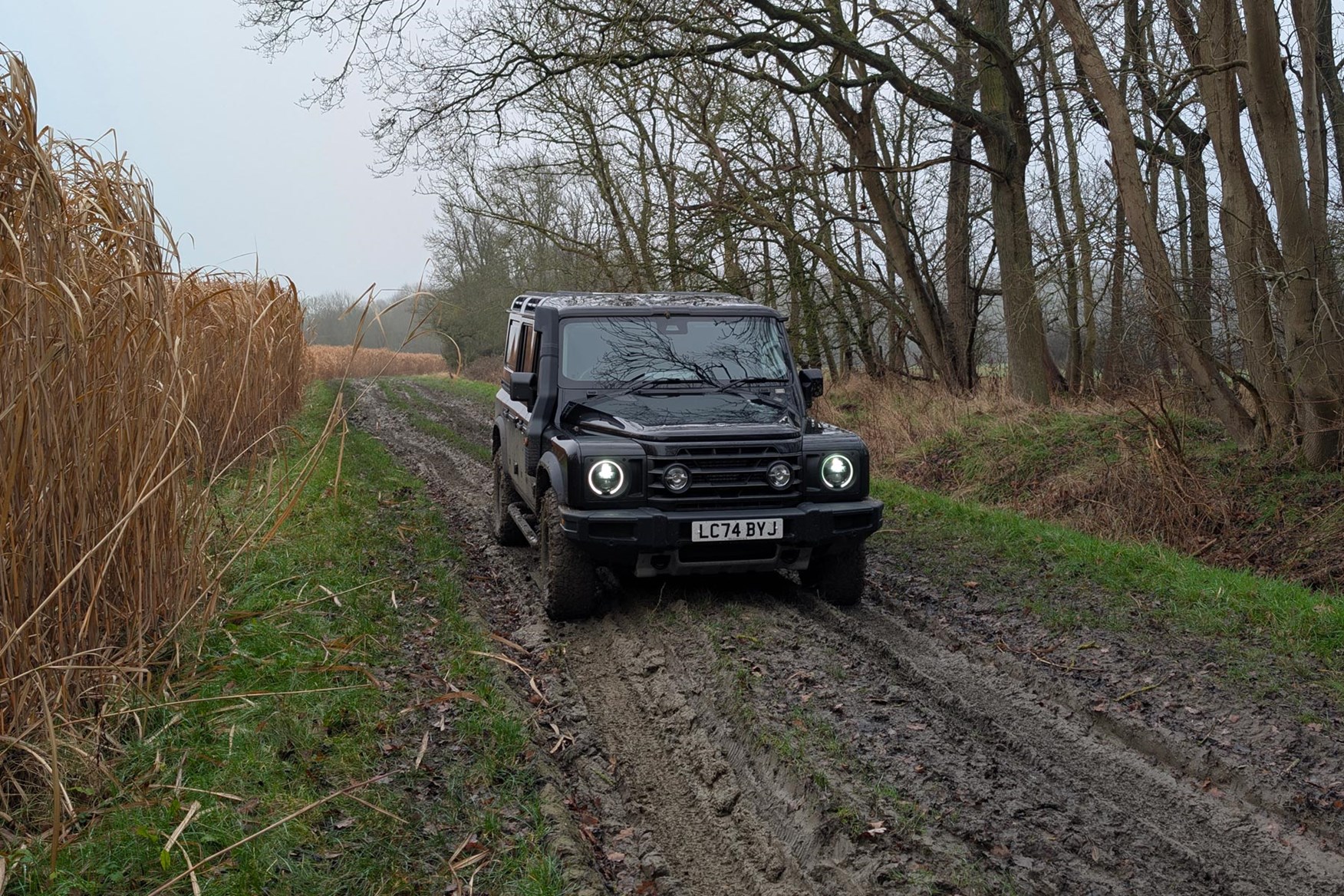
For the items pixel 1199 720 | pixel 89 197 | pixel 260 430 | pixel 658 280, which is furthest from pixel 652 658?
pixel 658 280

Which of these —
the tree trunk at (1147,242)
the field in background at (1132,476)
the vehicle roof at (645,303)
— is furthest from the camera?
the tree trunk at (1147,242)

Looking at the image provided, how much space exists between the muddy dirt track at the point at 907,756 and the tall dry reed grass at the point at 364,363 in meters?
11.1

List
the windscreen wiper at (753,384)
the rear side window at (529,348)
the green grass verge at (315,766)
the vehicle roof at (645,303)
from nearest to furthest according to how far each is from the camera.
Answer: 1. the green grass verge at (315,766)
2. the windscreen wiper at (753,384)
3. the vehicle roof at (645,303)
4. the rear side window at (529,348)

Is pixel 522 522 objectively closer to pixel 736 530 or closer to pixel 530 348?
pixel 530 348

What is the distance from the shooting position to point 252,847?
10.7ft

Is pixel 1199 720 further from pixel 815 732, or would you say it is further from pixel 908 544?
pixel 908 544

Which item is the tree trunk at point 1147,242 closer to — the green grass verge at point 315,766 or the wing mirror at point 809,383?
the wing mirror at point 809,383

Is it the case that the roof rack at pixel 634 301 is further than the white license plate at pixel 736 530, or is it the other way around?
the roof rack at pixel 634 301

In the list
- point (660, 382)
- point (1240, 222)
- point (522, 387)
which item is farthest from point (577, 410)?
point (1240, 222)

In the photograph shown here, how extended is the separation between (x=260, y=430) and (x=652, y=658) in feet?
24.3

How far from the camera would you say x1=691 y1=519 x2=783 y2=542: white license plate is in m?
5.82

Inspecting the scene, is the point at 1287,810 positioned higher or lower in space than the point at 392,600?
lower

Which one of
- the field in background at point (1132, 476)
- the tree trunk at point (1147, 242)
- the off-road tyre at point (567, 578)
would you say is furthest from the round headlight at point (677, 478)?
the tree trunk at point (1147, 242)

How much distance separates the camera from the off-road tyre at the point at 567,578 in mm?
6012
